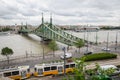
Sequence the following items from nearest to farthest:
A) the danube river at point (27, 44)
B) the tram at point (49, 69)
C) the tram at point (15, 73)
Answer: the tram at point (15, 73) → the tram at point (49, 69) → the danube river at point (27, 44)

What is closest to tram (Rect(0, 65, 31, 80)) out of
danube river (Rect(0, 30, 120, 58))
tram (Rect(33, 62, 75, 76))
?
tram (Rect(33, 62, 75, 76))

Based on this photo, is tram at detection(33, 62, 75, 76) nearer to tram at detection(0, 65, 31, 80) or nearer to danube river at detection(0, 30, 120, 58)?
tram at detection(0, 65, 31, 80)

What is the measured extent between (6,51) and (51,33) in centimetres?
4012

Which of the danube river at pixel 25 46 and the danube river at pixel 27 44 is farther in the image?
the danube river at pixel 27 44

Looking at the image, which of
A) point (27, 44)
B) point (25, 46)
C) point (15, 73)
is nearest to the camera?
point (15, 73)

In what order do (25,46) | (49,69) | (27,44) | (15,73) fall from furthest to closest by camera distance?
(27,44) < (25,46) < (49,69) < (15,73)

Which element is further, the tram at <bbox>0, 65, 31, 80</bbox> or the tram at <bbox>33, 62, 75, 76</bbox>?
the tram at <bbox>33, 62, 75, 76</bbox>

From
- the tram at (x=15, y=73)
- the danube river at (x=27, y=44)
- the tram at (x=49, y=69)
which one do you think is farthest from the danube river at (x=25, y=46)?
the tram at (x=15, y=73)

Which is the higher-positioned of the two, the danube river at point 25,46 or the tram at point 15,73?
the danube river at point 25,46

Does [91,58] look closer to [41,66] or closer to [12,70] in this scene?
[41,66]

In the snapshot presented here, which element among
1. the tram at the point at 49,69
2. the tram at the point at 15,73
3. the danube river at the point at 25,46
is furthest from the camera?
the danube river at the point at 25,46

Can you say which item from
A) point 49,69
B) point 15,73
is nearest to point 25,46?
point 49,69

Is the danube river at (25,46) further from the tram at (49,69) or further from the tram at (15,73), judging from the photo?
the tram at (15,73)

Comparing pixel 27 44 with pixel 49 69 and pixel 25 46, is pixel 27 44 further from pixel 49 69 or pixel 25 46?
pixel 49 69
